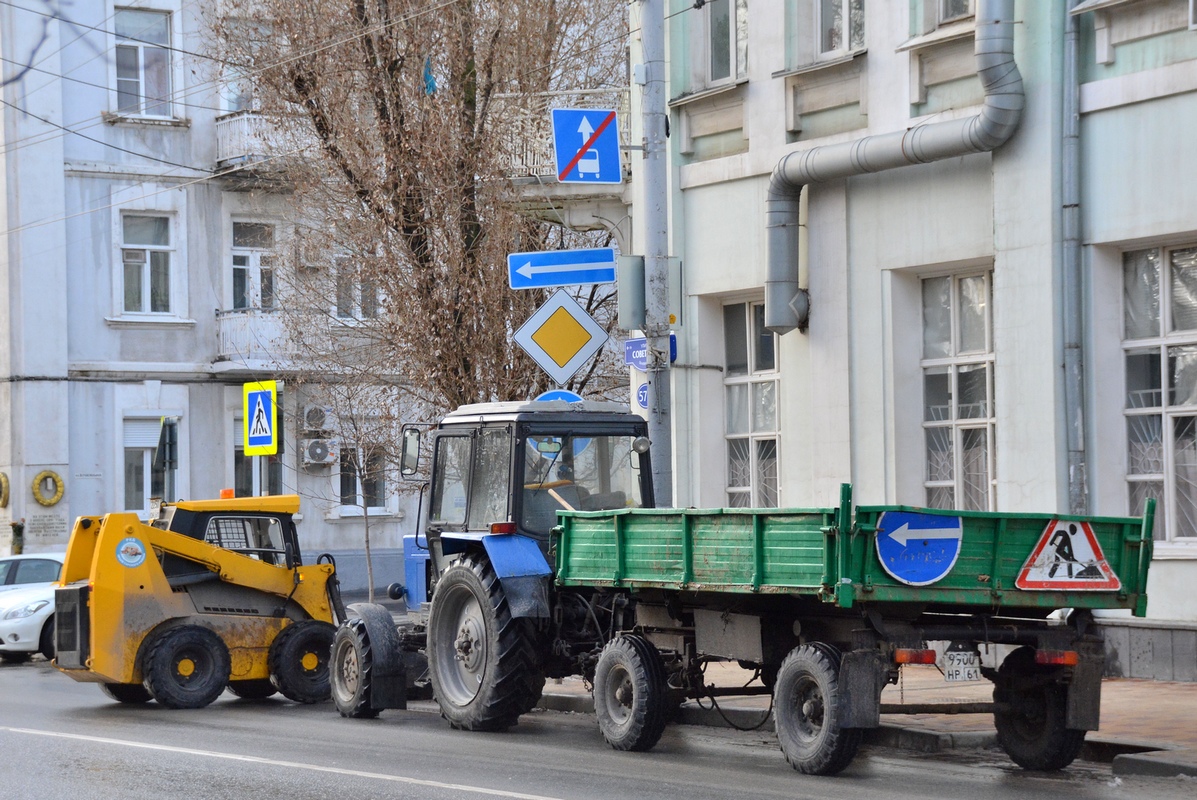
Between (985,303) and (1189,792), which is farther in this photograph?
(985,303)

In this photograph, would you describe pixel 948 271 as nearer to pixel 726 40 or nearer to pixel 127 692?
pixel 726 40

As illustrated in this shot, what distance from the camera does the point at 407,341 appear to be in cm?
2069

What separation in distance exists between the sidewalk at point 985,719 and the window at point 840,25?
5.96 meters

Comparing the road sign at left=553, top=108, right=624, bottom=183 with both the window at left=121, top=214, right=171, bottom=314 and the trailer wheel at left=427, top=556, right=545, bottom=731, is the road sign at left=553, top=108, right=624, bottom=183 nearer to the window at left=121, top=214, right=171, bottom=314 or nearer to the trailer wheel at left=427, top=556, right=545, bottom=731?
the trailer wheel at left=427, top=556, right=545, bottom=731

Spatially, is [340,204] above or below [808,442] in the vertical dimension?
above

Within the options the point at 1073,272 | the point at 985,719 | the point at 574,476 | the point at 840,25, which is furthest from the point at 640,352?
the point at 840,25

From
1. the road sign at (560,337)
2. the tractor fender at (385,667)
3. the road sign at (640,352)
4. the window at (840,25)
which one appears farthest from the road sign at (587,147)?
the tractor fender at (385,667)

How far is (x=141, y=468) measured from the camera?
30969 mm

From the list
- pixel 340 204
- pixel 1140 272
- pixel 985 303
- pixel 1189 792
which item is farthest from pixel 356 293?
pixel 1189 792

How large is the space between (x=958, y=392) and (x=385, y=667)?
5.76 metres

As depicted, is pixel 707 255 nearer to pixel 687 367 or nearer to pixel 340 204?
pixel 687 367

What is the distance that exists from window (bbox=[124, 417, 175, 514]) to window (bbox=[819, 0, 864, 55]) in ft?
56.8

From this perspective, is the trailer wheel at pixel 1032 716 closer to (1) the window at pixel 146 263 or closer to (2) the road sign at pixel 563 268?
(2) the road sign at pixel 563 268

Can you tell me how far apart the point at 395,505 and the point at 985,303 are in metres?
19.4
